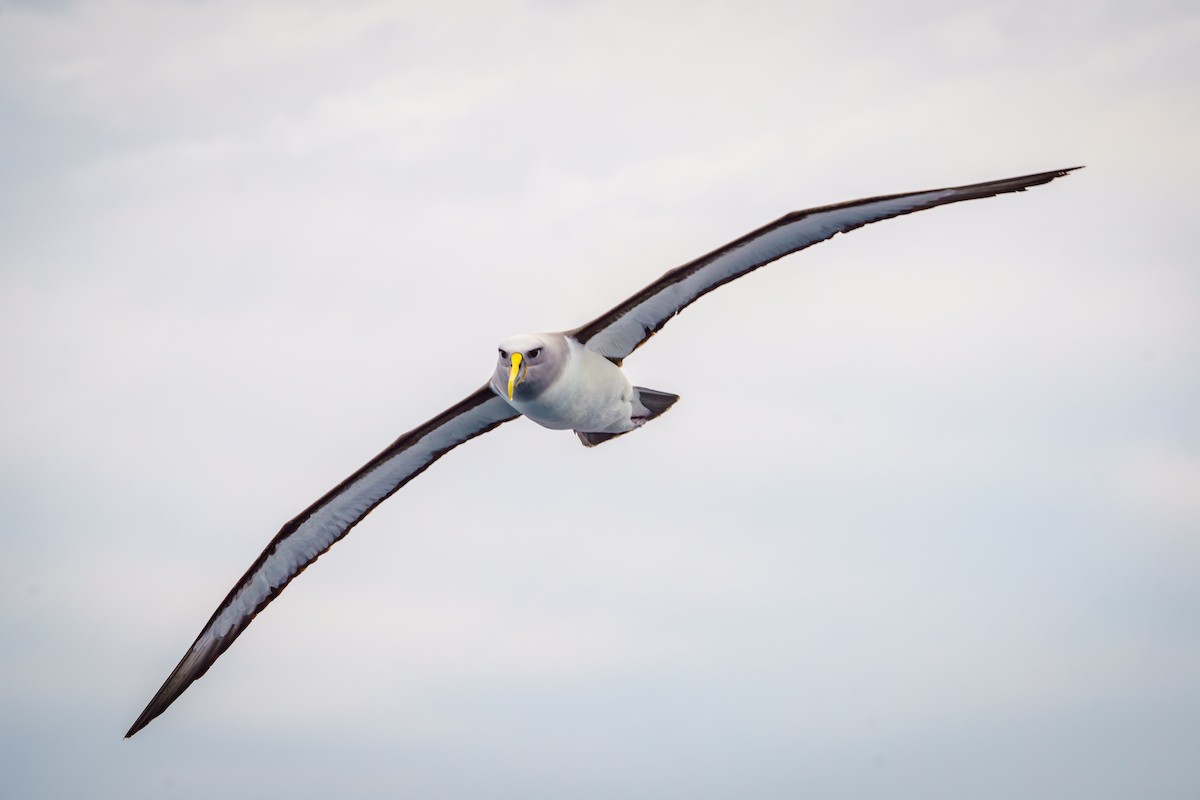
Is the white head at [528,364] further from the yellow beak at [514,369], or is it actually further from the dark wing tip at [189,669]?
the dark wing tip at [189,669]

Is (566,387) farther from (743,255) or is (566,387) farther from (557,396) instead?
(743,255)

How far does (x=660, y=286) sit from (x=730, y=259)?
35.4 inches

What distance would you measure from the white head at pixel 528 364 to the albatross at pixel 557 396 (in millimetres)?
12

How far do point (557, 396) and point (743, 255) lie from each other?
280 cm


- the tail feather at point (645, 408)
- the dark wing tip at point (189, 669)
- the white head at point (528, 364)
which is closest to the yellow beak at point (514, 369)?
the white head at point (528, 364)

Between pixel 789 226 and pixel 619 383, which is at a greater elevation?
pixel 789 226

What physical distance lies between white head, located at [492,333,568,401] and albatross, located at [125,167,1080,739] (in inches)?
0.5

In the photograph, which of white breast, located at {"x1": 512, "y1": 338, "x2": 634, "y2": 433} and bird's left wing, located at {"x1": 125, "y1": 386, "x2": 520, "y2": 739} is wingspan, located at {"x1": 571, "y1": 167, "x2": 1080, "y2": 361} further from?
bird's left wing, located at {"x1": 125, "y1": 386, "x2": 520, "y2": 739}

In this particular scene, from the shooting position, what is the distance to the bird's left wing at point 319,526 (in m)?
19.4

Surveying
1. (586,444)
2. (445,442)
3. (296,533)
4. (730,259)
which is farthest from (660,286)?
(296,533)

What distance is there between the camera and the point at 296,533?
65.1 ft

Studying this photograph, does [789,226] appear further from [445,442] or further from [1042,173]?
[445,442]

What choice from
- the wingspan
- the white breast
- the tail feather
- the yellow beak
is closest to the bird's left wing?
the tail feather

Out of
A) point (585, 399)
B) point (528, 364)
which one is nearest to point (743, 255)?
point (585, 399)
